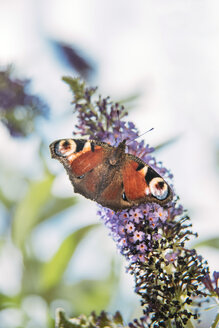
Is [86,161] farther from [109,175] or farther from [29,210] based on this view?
[29,210]

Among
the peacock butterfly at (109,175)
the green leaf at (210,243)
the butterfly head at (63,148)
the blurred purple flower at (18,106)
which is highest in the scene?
the blurred purple flower at (18,106)

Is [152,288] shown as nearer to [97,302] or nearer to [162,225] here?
[162,225]

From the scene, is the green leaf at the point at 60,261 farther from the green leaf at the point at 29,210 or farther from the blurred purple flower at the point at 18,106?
the blurred purple flower at the point at 18,106

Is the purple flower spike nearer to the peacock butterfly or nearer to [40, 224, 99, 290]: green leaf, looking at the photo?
the peacock butterfly

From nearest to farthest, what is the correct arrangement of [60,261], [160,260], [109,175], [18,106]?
[160,260], [109,175], [60,261], [18,106]

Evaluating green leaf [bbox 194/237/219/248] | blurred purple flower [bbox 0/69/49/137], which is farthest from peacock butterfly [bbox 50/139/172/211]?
blurred purple flower [bbox 0/69/49/137]

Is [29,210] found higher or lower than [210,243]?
higher

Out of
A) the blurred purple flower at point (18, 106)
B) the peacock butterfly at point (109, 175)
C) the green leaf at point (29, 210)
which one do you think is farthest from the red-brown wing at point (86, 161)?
the blurred purple flower at point (18, 106)

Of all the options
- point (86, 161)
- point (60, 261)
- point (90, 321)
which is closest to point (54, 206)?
point (60, 261)
